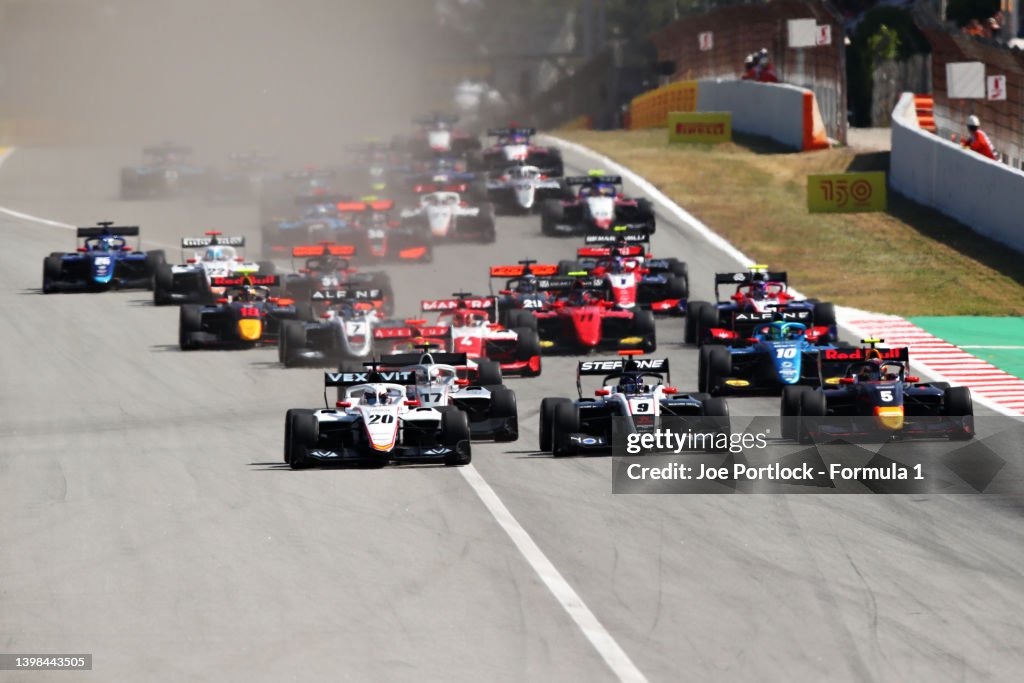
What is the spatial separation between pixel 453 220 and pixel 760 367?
19.1 m

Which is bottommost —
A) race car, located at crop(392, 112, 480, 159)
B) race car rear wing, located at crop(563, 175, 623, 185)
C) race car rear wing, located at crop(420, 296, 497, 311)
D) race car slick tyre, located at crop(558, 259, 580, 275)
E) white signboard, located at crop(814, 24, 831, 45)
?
race car rear wing, located at crop(420, 296, 497, 311)

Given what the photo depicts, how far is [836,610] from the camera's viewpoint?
15.4 metres

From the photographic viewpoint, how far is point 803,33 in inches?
2221

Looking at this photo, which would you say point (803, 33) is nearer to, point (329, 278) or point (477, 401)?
point (329, 278)

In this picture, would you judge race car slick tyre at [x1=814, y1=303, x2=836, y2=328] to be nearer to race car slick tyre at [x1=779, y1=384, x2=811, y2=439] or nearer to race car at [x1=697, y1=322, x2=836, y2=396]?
race car at [x1=697, y1=322, x2=836, y2=396]

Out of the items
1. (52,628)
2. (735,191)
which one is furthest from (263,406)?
(735,191)

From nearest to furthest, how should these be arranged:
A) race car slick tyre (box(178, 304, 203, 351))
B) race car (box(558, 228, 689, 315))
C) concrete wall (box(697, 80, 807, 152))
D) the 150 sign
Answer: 1. race car slick tyre (box(178, 304, 203, 351))
2. race car (box(558, 228, 689, 315))
3. the 150 sign
4. concrete wall (box(697, 80, 807, 152))

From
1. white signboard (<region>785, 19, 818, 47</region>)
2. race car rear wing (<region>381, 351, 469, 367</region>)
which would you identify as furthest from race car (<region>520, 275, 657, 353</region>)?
white signboard (<region>785, 19, 818, 47</region>)

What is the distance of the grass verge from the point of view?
122 feet

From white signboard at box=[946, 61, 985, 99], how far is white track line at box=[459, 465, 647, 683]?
2479 cm

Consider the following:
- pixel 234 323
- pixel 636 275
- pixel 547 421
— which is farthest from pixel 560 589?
pixel 636 275

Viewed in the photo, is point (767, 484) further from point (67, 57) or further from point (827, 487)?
point (67, 57)

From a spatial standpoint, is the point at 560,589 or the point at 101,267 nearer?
the point at 560,589

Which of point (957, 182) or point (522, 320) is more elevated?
point (957, 182)
